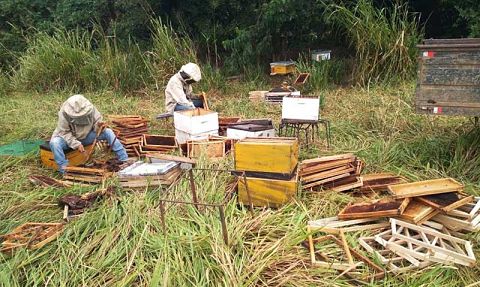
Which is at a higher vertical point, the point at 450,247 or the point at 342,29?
the point at 342,29

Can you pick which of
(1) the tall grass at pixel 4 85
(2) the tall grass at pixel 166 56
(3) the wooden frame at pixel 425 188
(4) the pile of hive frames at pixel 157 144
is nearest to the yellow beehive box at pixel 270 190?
(3) the wooden frame at pixel 425 188

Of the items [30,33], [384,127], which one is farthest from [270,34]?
[30,33]

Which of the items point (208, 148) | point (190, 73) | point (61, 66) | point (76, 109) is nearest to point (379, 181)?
point (208, 148)

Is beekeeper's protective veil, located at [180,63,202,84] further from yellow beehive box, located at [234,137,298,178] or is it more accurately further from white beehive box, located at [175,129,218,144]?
yellow beehive box, located at [234,137,298,178]

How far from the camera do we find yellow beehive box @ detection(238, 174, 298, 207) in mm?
3701

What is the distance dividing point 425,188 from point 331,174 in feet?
2.86

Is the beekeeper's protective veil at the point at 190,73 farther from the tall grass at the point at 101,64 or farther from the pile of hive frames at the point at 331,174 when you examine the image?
the tall grass at the point at 101,64

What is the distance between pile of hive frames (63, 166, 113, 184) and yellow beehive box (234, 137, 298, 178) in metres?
1.55

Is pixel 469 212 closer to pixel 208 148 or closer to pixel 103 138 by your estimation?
pixel 208 148

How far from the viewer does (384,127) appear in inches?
222

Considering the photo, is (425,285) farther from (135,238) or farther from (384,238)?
(135,238)

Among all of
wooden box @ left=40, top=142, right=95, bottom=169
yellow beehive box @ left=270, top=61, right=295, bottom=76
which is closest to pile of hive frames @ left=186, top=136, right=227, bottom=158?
wooden box @ left=40, top=142, right=95, bottom=169

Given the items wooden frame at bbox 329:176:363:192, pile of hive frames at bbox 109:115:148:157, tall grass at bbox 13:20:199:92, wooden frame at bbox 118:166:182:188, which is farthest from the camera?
tall grass at bbox 13:20:199:92

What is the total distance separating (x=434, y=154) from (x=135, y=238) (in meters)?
3.31
